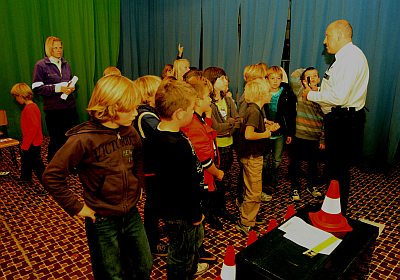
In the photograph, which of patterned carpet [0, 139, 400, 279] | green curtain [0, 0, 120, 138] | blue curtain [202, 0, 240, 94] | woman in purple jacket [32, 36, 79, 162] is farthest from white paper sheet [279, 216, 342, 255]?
green curtain [0, 0, 120, 138]

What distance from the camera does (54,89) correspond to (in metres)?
3.83

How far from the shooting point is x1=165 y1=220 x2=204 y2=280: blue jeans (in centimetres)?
167

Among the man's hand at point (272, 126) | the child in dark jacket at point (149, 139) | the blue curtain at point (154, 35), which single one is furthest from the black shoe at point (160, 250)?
the blue curtain at point (154, 35)

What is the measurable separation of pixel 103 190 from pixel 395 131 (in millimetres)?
3822

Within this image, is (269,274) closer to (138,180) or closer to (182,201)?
(182,201)

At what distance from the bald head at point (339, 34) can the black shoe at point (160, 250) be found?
2123 mm

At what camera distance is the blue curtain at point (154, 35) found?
237 inches

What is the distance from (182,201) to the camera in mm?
1593

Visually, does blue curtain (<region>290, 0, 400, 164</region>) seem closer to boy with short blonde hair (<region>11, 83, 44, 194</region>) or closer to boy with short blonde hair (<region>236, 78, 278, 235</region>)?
boy with short blonde hair (<region>236, 78, 278, 235</region>)

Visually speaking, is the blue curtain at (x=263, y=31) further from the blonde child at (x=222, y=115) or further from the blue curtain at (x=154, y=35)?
the blonde child at (x=222, y=115)

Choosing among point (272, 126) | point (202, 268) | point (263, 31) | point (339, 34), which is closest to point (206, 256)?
point (202, 268)

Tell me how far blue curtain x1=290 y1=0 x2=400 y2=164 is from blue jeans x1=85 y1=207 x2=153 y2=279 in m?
3.60

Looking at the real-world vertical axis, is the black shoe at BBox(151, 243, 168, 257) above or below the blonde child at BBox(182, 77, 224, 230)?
below

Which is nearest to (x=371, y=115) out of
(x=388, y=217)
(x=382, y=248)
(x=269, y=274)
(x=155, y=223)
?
(x=388, y=217)
